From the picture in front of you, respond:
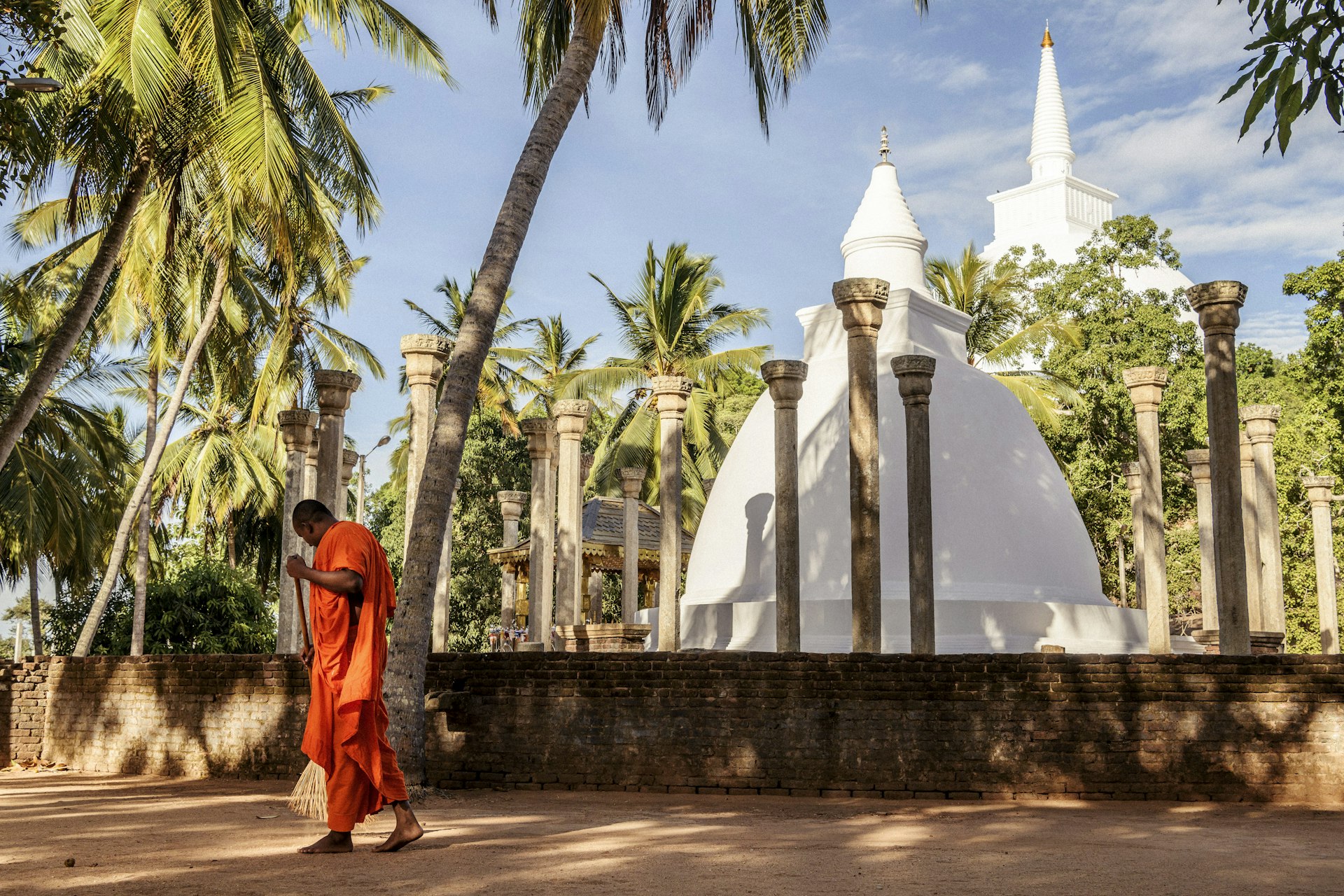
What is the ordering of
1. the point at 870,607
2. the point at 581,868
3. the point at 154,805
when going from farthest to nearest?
the point at 870,607
the point at 154,805
the point at 581,868

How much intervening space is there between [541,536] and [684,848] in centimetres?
891

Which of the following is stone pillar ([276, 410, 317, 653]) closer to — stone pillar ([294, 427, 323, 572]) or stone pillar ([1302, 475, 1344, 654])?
stone pillar ([294, 427, 323, 572])

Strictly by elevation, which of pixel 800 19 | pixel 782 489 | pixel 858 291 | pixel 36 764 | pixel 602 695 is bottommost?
pixel 36 764

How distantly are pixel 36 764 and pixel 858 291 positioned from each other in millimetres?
9074

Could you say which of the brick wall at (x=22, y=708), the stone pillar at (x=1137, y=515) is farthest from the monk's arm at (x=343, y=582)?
the stone pillar at (x=1137, y=515)

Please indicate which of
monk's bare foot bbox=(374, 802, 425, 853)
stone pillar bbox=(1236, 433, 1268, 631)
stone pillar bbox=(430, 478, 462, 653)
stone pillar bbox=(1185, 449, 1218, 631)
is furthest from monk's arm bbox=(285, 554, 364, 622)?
stone pillar bbox=(1185, 449, 1218, 631)

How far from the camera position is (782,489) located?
12.3 meters

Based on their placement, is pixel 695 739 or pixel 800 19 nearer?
pixel 695 739

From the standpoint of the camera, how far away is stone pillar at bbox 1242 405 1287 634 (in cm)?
1476

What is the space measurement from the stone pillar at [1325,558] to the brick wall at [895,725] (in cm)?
722

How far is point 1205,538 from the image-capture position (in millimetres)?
16016

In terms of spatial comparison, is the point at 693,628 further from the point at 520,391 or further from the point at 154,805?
the point at 520,391

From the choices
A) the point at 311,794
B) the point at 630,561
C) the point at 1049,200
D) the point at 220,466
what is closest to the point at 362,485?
the point at 220,466

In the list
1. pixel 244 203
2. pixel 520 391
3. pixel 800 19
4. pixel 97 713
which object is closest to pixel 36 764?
pixel 97 713
